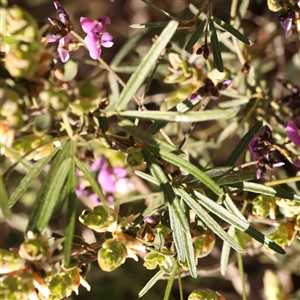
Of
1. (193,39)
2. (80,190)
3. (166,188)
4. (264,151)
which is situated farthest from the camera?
(80,190)

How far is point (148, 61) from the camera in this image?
110 cm

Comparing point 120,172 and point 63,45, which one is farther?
point 120,172

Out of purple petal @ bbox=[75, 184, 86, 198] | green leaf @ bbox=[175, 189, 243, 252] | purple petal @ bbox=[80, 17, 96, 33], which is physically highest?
purple petal @ bbox=[80, 17, 96, 33]

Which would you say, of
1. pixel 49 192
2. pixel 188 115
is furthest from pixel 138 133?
pixel 49 192

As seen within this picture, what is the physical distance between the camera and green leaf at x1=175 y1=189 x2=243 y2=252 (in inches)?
50.4

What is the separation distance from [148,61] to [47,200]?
433 millimetres

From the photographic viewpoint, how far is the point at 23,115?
994 mm

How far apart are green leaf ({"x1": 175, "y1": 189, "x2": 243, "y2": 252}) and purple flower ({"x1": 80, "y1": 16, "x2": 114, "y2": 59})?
0.53 meters

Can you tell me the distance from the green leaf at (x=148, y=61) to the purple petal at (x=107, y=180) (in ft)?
3.28

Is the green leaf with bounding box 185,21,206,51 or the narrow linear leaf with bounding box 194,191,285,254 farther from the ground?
the green leaf with bounding box 185,21,206,51

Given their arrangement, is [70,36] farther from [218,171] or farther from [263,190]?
[263,190]

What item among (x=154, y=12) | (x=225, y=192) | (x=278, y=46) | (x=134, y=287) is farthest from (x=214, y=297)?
(x=154, y=12)

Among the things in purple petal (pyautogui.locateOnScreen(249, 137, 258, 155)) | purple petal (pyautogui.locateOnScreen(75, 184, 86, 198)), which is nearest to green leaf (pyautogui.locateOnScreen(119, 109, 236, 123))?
purple petal (pyautogui.locateOnScreen(249, 137, 258, 155))

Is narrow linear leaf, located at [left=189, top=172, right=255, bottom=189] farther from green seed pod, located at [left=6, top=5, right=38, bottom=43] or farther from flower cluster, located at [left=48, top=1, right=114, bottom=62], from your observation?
green seed pod, located at [left=6, top=5, right=38, bottom=43]
